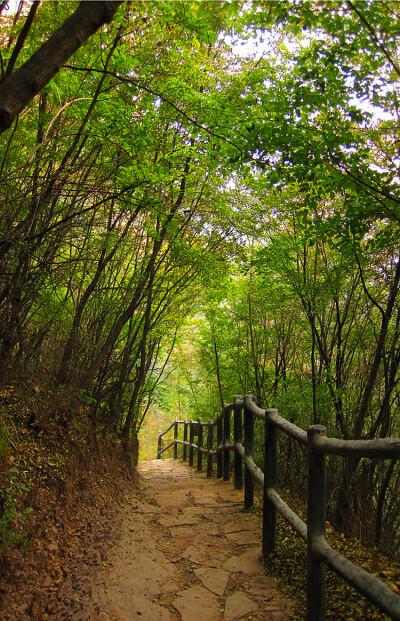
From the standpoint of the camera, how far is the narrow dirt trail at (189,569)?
2.56m

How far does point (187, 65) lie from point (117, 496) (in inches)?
211

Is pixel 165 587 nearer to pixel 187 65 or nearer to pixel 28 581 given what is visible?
pixel 28 581

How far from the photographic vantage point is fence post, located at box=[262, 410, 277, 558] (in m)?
3.19

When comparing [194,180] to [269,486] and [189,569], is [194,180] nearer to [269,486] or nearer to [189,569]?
[269,486]

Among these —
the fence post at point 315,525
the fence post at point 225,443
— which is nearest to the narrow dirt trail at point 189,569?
the fence post at point 315,525

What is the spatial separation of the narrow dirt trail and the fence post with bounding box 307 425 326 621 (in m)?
0.25

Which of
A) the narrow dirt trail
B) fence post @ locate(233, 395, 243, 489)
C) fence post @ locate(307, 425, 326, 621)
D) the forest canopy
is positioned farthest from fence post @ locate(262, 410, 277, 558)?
the forest canopy

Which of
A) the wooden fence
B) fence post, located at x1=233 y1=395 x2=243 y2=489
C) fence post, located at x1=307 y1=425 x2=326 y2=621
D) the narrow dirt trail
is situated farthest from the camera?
fence post, located at x1=233 y1=395 x2=243 y2=489

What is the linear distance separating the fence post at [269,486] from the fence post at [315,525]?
86cm

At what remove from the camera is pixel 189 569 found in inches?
128

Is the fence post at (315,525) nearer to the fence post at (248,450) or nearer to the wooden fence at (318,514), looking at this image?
the wooden fence at (318,514)

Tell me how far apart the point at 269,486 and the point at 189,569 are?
88 centimetres

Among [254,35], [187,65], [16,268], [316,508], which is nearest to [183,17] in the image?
[254,35]

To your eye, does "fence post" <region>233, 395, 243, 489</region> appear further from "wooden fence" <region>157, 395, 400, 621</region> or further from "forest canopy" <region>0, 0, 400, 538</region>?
"forest canopy" <region>0, 0, 400, 538</region>
